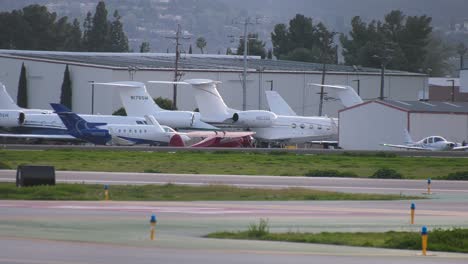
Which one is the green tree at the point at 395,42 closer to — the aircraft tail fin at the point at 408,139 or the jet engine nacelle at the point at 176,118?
the jet engine nacelle at the point at 176,118

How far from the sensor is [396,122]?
239 feet

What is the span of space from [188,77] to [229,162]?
4841 cm

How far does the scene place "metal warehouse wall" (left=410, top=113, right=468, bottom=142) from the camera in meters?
71.4

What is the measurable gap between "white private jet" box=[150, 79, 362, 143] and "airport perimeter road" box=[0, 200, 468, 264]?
4618 centimetres

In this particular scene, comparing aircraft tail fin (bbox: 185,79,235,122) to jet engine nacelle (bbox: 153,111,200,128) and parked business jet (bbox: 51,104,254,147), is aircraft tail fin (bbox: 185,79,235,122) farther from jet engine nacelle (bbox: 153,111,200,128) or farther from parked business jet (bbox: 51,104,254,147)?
parked business jet (bbox: 51,104,254,147)

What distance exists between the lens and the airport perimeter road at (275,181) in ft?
128

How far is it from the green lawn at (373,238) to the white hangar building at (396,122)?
162ft

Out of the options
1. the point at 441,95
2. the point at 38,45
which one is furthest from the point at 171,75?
the point at 38,45

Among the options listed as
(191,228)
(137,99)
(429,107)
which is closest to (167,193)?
(191,228)

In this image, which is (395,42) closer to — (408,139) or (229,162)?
(408,139)

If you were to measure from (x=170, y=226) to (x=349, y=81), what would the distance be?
278 ft

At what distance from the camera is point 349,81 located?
107m

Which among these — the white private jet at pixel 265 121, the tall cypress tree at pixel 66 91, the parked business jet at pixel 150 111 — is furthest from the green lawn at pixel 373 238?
the tall cypress tree at pixel 66 91

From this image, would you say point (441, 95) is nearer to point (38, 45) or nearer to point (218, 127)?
point (218, 127)
